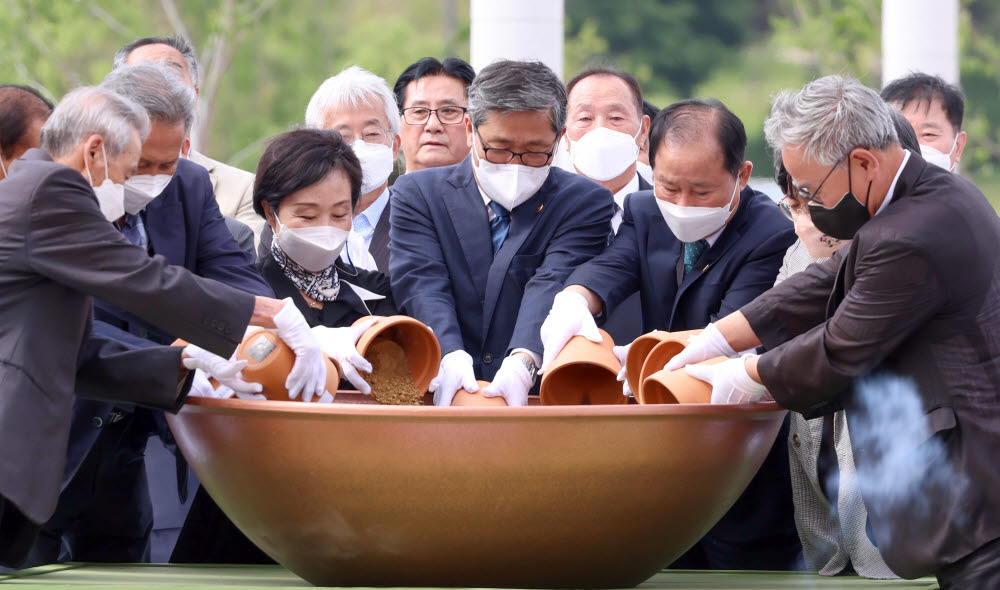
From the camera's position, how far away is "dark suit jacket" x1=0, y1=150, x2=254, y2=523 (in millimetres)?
3074

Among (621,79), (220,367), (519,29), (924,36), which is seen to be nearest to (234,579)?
(220,367)

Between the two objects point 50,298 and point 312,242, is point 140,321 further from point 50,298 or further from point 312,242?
point 50,298

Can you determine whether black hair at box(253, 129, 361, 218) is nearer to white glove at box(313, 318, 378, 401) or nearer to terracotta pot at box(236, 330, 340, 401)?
white glove at box(313, 318, 378, 401)

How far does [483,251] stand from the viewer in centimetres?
425

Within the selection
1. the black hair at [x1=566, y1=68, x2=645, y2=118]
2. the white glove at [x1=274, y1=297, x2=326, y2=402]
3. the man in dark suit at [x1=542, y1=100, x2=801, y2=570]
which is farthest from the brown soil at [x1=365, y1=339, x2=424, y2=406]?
the black hair at [x1=566, y1=68, x2=645, y2=118]

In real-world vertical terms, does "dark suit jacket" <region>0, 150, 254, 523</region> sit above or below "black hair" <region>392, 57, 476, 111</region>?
below

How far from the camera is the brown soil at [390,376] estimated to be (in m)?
3.65

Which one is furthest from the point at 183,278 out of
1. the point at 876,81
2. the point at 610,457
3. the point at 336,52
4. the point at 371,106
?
the point at 876,81

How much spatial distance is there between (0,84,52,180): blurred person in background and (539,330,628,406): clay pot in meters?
1.57

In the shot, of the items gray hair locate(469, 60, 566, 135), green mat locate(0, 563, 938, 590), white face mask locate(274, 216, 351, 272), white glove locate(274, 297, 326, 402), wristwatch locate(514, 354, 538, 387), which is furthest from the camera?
gray hair locate(469, 60, 566, 135)

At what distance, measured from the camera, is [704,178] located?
4.03 meters

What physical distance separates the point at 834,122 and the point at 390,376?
4.43ft

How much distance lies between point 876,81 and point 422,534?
1910 centimetres

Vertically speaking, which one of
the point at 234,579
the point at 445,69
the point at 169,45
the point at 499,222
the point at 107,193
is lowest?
the point at 234,579
